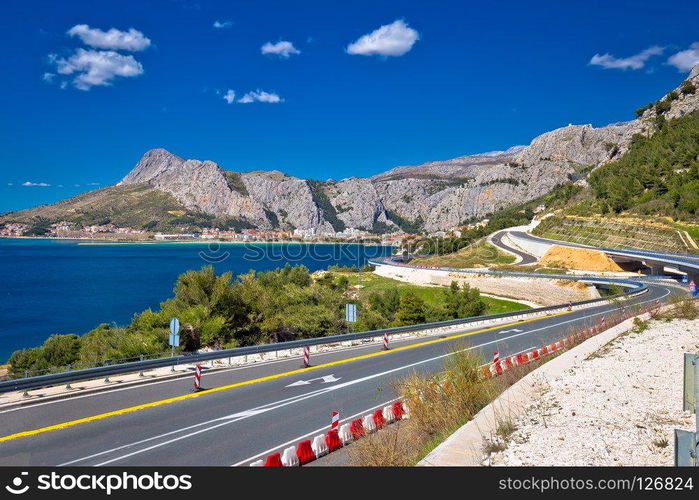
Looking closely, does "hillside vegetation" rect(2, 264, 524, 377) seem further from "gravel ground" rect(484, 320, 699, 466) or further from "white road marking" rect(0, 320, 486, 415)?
"gravel ground" rect(484, 320, 699, 466)

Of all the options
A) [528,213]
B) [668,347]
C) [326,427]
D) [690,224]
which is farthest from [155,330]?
[528,213]

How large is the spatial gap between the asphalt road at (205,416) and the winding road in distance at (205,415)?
0.02 meters

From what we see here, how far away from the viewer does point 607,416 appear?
A: 29.1ft

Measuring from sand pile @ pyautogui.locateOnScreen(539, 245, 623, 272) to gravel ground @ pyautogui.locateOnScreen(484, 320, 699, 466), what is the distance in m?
60.8

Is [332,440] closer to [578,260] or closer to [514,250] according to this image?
[578,260]

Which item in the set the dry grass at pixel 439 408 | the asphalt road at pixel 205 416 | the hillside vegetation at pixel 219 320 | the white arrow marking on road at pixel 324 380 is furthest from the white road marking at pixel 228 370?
the dry grass at pixel 439 408

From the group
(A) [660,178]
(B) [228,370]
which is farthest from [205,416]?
(A) [660,178]

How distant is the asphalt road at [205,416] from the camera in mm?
9289

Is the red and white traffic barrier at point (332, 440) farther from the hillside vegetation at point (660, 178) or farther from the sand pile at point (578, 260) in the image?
the hillside vegetation at point (660, 178)

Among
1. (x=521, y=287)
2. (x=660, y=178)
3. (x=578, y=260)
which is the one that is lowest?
(x=521, y=287)

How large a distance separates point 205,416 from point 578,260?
71190 mm

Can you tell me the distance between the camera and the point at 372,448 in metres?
7.83
